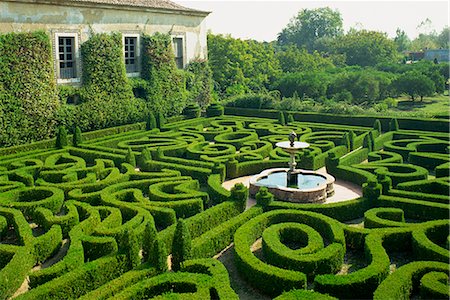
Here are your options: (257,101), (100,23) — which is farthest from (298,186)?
(257,101)

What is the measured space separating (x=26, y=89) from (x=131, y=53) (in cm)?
854

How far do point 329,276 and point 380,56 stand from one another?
2655 inches

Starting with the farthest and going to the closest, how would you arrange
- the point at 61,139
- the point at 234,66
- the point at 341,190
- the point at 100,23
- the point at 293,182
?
1. the point at 234,66
2. the point at 100,23
3. the point at 61,139
4. the point at 341,190
5. the point at 293,182

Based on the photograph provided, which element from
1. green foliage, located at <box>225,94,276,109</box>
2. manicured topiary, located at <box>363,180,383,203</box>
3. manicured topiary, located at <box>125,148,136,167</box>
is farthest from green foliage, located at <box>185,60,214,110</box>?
manicured topiary, located at <box>363,180,383,203</box>

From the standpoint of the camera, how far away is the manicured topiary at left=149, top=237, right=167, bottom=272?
10477 millimetres

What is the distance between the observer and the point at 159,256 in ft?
34.4

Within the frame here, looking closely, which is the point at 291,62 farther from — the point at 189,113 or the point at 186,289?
the point at 186,289

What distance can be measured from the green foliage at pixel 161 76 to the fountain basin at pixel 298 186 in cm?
1619

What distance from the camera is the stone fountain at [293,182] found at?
15.8 meters

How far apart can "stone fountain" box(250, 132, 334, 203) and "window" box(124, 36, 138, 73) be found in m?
16.8

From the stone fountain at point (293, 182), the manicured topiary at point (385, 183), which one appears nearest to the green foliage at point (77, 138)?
the stone fountain at point (293, 182)

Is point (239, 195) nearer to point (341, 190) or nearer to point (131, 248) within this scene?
point (131, 248)

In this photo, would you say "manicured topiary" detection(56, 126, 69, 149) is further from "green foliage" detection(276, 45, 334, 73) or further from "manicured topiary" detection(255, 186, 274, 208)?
"green foliage" detection(276, 45, 334, 73)

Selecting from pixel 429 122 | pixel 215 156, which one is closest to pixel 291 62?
pixel 429 122
